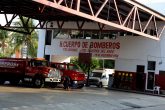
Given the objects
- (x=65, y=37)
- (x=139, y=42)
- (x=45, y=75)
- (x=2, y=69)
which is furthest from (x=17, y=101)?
(x=65, y=37)

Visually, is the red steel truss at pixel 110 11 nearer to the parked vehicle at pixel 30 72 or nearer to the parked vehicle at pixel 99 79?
the parked vehicle at pixel 30 72

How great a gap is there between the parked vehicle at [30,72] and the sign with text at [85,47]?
9.51 meters

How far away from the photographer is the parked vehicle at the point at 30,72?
102ft

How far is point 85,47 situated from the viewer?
140 ft

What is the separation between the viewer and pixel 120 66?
40.5m

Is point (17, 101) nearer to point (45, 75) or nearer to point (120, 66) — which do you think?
point (45, 75)

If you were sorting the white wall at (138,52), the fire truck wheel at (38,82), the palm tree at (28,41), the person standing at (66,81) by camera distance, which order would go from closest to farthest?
1. the fire truck wheel at (38,82)
2. the person standing at (66,81)
3. the white wall at (138,52)
4. the palm tree at (28,41)

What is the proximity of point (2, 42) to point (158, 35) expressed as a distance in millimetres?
43966

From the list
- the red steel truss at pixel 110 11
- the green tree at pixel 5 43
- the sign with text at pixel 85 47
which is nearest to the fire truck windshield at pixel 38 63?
the red steel truss at pixel 110 11

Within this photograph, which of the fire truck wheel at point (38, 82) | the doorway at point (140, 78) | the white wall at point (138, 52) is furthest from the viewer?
the doorway at point (140, 78)

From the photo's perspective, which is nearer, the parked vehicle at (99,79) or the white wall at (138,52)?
the white wall at (138,52)

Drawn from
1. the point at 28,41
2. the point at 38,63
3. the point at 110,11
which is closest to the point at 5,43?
the point at 28,41

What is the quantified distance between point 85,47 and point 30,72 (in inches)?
480

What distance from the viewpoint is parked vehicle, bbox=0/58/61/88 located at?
31.1 metres
